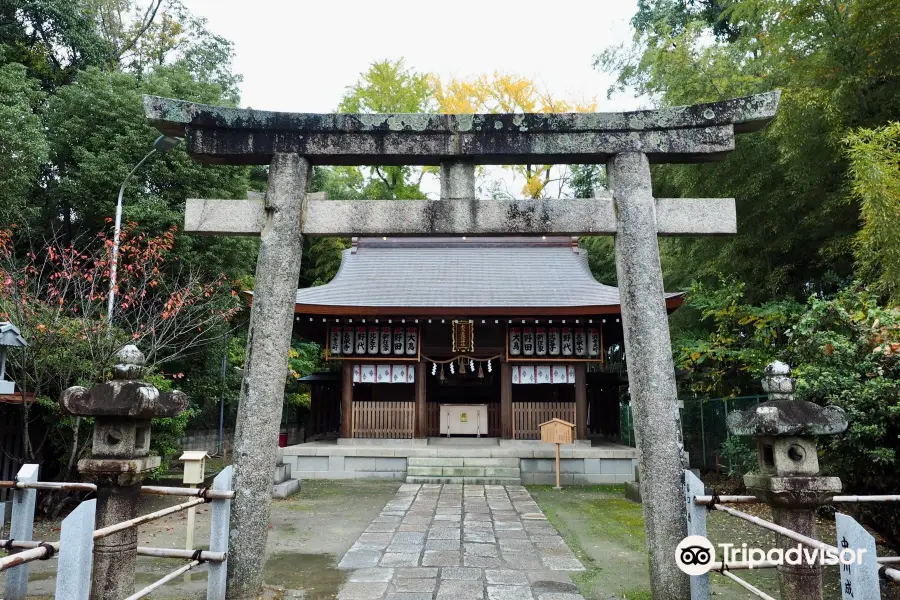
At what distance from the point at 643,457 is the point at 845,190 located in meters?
6.78

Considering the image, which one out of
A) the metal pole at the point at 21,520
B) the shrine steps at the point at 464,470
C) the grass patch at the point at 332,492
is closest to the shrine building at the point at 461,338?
the shrine steps at the point at 464,470

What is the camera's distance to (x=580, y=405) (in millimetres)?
13164

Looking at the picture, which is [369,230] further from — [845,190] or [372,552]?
[845,190]

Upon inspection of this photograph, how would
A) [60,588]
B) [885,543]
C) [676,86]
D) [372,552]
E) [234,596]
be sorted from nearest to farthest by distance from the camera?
[60,588] → [234,596] → [885,543] → [372,552] → [676,86]

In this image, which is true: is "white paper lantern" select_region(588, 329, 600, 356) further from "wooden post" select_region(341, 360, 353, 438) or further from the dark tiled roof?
"wooden post" select_region(341, 360, 353, 438)

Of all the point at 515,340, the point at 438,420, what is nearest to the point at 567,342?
the point at 515,340

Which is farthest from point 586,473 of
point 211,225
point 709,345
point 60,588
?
point 60,588

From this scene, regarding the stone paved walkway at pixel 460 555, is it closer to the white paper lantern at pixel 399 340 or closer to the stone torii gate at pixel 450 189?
the stone torii gate at pixel 450 189

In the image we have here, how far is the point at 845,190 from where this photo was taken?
27.8 ft

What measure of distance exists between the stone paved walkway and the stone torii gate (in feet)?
5.84

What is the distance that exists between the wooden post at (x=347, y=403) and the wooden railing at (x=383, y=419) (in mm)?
117

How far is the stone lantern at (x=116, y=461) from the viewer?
12.2 feet

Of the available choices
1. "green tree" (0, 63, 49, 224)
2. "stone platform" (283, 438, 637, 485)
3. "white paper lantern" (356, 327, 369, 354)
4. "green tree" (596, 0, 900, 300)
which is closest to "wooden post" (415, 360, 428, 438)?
"stone platform" (283, 438, 637, 485)

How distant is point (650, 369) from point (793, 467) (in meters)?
1.18
